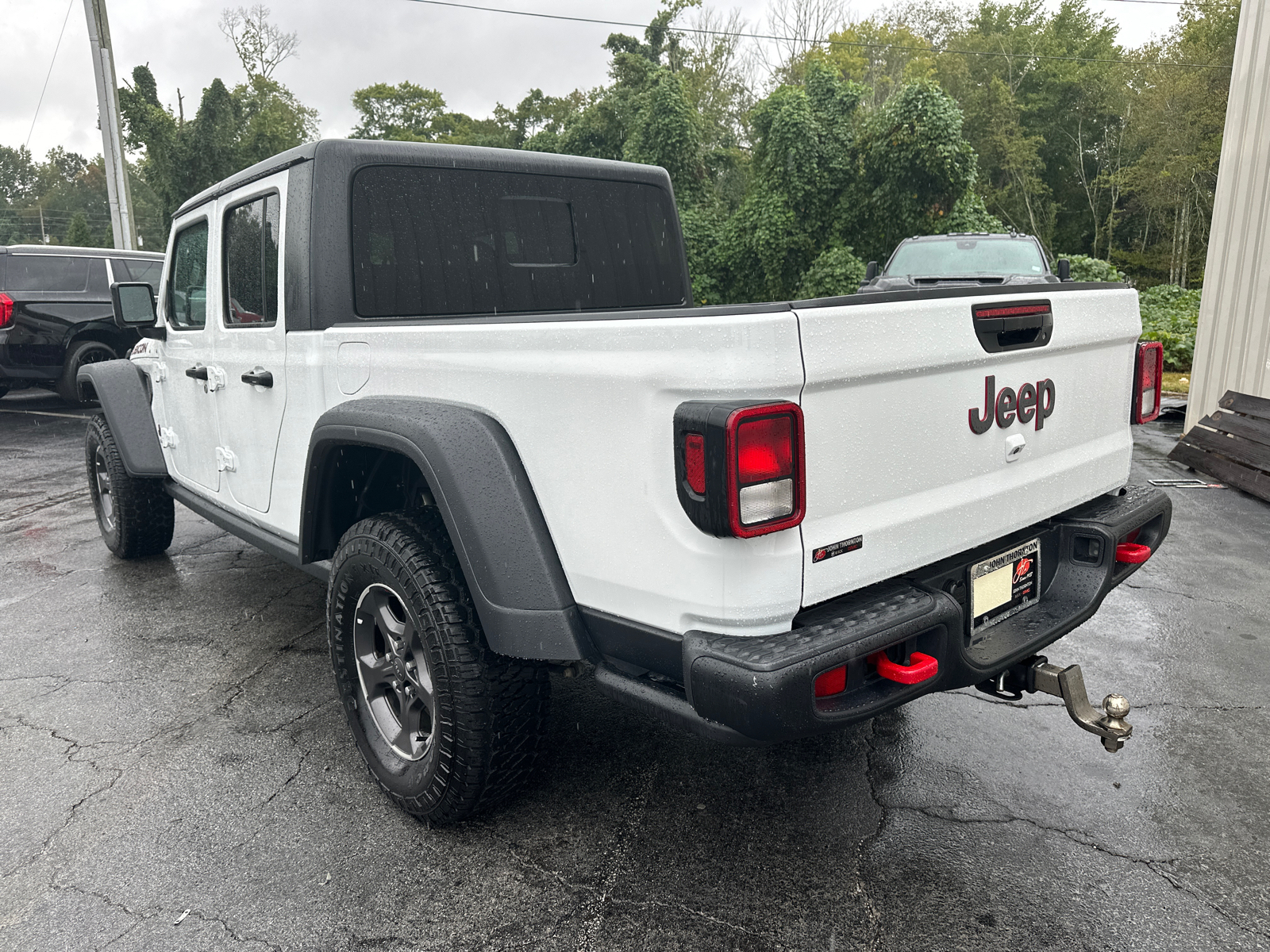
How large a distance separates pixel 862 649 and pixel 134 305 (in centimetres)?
403

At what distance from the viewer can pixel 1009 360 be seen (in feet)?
7.56

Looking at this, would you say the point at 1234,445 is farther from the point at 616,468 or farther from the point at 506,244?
the point at 616,468

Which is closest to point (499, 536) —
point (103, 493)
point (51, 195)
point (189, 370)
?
point (189, 370)

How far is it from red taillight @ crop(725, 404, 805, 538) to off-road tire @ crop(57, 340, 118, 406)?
10.9 m

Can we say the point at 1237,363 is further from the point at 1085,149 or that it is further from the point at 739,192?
the point at 1085,149

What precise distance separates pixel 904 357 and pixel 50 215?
10252 cm

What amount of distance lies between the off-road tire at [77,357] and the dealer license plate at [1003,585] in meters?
10.9

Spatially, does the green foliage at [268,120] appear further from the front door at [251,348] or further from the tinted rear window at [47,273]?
the front door at [251,348]

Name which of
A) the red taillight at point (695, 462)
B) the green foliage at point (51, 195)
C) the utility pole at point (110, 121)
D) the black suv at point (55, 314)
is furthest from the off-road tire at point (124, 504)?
the green foliage at point (51, 195)

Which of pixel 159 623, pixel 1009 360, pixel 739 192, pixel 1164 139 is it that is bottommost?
pixel 159 623

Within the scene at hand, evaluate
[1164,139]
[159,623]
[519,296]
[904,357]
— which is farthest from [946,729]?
[1164,139]

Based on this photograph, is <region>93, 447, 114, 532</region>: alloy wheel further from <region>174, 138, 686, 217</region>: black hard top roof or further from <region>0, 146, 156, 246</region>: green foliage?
<region>0, 146, 156, 246</region>: green foliage

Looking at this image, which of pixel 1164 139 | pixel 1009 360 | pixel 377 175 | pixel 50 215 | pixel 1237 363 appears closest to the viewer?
pixel 1009 360

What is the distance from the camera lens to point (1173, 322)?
14594 mm
